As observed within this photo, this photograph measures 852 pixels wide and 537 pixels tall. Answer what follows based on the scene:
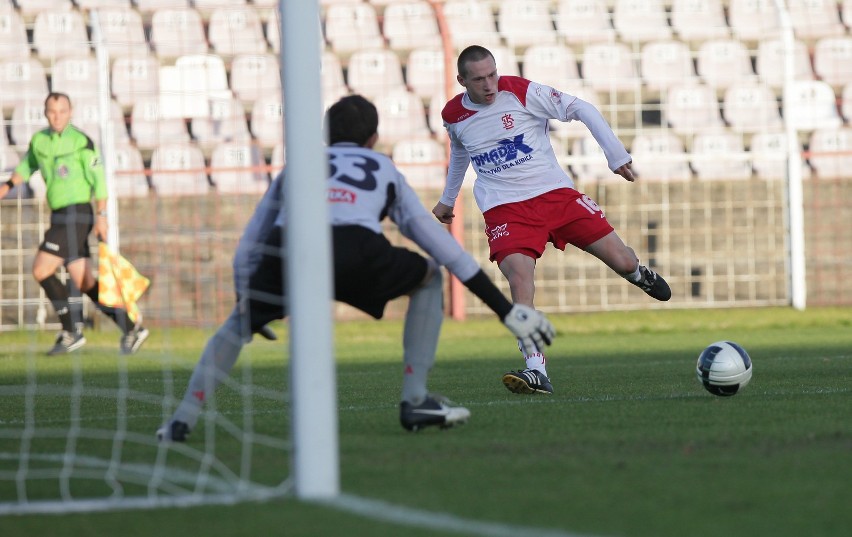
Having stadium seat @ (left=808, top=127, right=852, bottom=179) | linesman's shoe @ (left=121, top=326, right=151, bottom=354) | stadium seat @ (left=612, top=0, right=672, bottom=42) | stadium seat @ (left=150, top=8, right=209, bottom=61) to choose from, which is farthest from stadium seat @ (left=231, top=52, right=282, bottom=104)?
stadium seat @ (left=808, top=127, right=852, bottom=179)

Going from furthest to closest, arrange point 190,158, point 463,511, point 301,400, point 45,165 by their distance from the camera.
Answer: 1. point 190,158
2. point 45,165
3. point 301,400
4. point 463,511

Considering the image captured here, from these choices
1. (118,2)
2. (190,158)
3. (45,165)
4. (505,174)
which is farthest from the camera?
(118,2)

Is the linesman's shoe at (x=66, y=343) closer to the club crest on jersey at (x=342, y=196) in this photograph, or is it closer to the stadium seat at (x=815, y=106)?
the club crest on jersey at (x=342, y=196)

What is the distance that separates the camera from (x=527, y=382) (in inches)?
278

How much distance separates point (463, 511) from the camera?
356 centimetres

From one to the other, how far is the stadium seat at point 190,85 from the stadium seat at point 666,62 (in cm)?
471

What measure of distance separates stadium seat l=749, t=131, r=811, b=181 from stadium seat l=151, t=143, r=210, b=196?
19.0ft

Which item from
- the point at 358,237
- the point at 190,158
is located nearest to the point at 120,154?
the point at 190,158

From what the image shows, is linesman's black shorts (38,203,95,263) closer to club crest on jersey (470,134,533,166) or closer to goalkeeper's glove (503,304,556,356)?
club crest on jersey (470,134,533,166)

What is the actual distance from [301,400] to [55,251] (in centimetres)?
795

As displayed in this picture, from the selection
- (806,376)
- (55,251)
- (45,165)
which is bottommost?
(806,376)

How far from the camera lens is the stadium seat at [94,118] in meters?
13.4

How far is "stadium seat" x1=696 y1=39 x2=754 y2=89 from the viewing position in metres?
15.3

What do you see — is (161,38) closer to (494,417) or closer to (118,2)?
(118,2)
